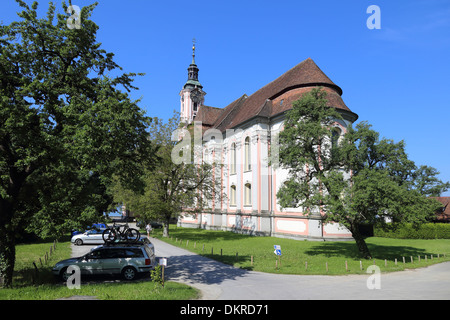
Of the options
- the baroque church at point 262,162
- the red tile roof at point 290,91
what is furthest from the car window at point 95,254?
the red tile roof at point 290,91

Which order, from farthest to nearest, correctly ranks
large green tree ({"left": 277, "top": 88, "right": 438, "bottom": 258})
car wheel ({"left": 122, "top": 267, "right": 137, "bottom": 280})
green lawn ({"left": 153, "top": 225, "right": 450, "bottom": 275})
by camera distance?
large green tree ({"left": 277, "top": 88, "right": 438, "bottom": 258}), green lawn ({"left": 153, "top": 225, "right": 450, "bottom": 275}), car wheel ({"left": 122, "top": 267, "right": 137, "bottom": 280})

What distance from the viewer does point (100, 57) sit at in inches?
525

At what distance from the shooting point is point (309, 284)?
12.6 m

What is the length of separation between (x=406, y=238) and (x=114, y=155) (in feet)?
111

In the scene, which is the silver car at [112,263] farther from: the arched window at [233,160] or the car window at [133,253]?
the arched window at [233,160]

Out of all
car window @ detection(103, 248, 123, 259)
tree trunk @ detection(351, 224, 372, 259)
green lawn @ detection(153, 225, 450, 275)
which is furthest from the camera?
tree trunk @ detection(351, 224, 372, 259)

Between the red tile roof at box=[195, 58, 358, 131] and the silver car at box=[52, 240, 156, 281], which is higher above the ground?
the red tile roof at box=[195, 58, 358, 131]

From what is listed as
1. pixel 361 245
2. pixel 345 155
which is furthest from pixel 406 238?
pixel 345 155

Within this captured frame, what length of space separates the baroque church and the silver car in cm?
1452

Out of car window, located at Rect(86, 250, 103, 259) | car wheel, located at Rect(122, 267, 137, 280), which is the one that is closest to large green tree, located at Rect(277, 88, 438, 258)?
car wheel, located at Rect(122, 267, 137, 280)

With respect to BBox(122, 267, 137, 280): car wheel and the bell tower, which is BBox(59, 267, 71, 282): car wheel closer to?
BBox(122, 267, 137, 280): car wheel

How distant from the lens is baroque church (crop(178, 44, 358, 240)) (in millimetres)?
29219

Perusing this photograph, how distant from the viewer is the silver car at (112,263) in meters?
13.4
